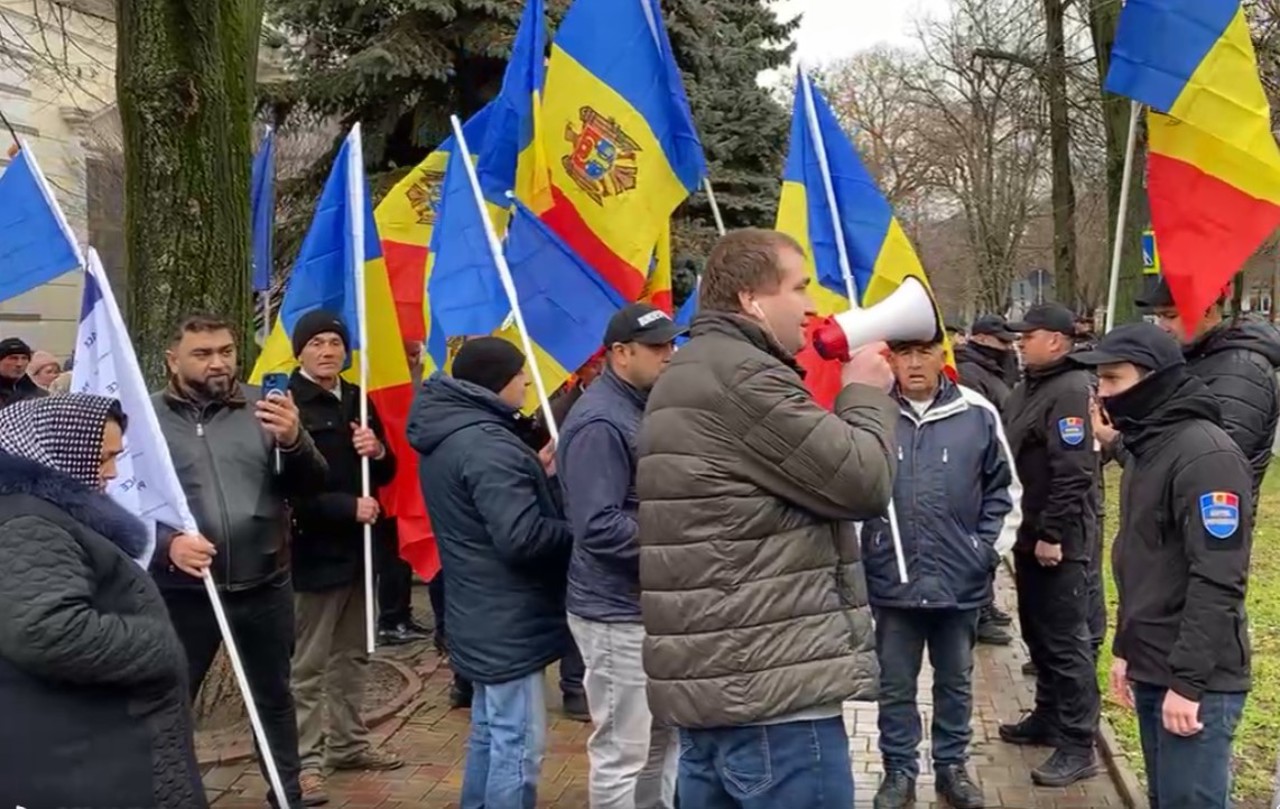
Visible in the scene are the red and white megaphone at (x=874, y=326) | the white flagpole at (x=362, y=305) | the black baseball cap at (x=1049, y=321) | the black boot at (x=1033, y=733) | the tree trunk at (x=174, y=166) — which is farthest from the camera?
the tree trunk at (x=174, y=166)

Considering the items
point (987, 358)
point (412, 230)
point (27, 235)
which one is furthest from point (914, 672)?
point (27, 235)

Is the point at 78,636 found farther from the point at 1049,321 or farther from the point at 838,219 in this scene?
the point at 1049,321

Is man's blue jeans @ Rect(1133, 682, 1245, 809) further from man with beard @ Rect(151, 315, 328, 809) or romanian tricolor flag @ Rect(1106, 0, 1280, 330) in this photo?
man with beard @ Rect(151, 315, 328, 809)

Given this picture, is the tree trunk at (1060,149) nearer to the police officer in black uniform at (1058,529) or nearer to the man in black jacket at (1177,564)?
the police officer in black uniform at (1058,529)

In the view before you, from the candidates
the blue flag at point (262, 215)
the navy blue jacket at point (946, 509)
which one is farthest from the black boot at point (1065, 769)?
the blue flag at point (262, 215)

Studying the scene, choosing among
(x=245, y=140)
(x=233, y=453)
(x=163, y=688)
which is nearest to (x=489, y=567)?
(x=233, y=453)

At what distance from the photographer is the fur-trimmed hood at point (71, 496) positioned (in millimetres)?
2895

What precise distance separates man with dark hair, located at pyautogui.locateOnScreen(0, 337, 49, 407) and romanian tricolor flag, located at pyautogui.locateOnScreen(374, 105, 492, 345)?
238 cm

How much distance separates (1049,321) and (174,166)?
13.8 ft

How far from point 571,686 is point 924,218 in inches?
1488

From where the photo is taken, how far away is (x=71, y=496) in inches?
116

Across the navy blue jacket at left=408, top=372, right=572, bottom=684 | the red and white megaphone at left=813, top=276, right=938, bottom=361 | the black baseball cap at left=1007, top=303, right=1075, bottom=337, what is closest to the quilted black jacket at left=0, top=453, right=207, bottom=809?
the navy blue jacket at left=408, top=372, right=572, bottom=684

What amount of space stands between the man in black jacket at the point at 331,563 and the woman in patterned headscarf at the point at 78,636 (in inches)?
84.4

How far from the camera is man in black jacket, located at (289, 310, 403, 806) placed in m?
5.40
